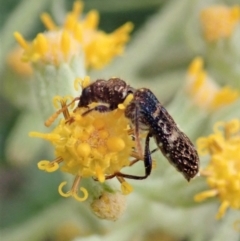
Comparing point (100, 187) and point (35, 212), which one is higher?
point (100, 187)

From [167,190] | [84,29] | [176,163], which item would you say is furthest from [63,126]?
[84,29]

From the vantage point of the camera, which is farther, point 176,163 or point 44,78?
point 44,78

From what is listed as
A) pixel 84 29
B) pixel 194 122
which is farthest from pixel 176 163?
pixel 84 29

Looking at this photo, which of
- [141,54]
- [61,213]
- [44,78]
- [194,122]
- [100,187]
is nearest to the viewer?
[100,187]

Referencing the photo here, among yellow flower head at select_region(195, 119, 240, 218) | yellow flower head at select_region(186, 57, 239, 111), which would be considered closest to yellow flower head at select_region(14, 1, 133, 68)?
yellow flower head at select_region(186, 57, 239, 111)

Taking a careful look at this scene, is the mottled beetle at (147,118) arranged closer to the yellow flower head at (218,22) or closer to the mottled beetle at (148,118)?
the mottled beetle at (148,118)

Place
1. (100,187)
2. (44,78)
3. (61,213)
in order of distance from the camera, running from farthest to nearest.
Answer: (61,213) → (44,78) → (100,187)

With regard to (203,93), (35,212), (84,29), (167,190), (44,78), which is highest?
(44,78)

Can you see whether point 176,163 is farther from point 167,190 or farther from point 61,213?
point 61,213

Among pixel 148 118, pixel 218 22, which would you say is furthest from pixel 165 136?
pixel 218 22
